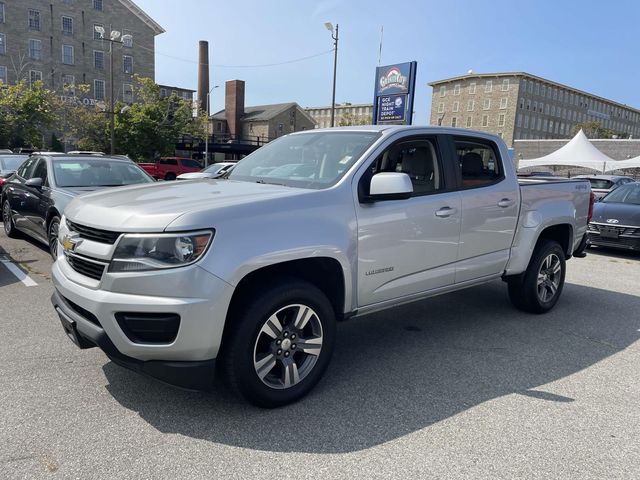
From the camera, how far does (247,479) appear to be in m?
2.50

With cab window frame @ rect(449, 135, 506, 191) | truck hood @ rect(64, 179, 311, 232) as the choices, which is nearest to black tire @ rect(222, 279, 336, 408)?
truck hood @ rect(64, 179, 311, 232)

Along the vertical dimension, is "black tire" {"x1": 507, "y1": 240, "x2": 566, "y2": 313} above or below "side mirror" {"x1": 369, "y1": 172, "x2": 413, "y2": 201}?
below

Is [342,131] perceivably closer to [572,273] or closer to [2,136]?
[572,273]

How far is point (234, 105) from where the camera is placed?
245 feet

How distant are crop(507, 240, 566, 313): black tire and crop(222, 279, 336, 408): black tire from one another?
2.87 meters

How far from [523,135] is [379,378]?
109 metres

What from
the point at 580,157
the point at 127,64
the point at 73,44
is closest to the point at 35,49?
the point at 73,44

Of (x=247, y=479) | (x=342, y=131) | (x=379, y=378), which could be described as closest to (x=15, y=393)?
(x=247, y=479)

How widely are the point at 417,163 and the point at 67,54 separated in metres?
56.3

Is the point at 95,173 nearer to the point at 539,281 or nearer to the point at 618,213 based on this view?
the point at 539,281

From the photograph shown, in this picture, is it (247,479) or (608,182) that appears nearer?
(247,479)

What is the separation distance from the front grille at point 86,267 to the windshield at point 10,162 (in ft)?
33.4

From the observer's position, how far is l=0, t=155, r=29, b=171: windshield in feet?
38.0

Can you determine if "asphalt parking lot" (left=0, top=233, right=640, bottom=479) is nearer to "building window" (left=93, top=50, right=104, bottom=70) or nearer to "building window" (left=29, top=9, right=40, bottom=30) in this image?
"building window" (left=29, top=9, right=40, bottom=30)
